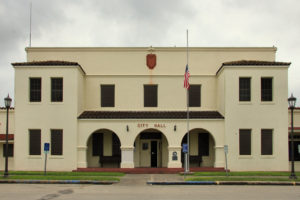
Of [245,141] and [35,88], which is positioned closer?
[245,141]

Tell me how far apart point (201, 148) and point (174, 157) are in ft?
9.41

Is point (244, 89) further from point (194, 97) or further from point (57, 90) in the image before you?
point (57, 90)

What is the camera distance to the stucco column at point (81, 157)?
25.9 meters

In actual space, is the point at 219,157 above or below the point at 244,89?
below

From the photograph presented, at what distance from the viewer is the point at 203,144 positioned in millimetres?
28141

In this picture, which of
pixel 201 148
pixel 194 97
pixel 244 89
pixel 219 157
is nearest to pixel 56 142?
pixel 201 148

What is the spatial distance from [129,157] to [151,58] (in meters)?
7.58

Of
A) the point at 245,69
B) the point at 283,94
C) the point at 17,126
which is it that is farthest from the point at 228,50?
the point at 17,126

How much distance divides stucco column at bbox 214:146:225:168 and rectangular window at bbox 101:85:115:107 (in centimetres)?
816

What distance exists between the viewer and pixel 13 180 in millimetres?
20031

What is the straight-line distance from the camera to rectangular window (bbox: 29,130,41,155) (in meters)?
26.0
